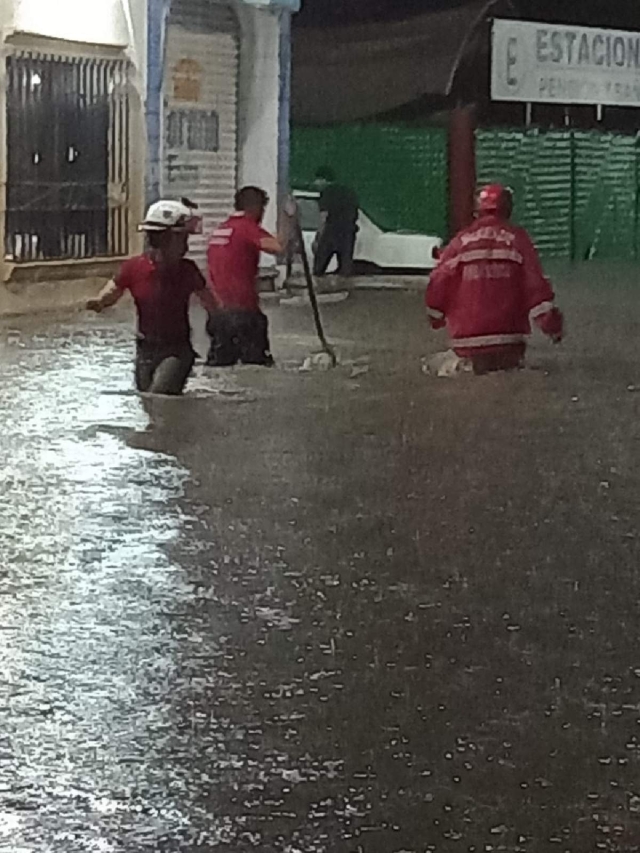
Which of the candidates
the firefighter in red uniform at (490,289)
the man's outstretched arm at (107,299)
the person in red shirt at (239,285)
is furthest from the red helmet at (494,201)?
the man's outstretched arm at (107,299)

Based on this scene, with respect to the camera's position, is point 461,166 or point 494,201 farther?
point 461,166

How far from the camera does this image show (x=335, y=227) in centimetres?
2658

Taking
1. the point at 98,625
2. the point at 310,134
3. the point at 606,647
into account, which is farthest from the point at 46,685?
the point at 310,134

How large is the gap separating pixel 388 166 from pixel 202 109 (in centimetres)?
775

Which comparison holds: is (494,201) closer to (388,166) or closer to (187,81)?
(187,81)

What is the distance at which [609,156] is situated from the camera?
111 ft

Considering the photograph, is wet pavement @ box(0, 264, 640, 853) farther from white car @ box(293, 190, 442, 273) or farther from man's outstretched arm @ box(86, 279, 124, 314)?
white car @ box(293, 190, 442, 273)

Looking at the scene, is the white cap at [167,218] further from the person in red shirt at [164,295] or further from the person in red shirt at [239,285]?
the person in red shirt at [239,285]

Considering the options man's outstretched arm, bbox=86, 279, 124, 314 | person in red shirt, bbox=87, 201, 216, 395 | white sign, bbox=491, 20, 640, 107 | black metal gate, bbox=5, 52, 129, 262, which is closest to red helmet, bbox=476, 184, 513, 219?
person in red shirt, bbox=87, 201, 216, 395

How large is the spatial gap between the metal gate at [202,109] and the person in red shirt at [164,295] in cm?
952

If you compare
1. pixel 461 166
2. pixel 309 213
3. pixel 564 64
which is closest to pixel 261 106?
pixel 309 213

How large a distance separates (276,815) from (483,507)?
13.7 feet

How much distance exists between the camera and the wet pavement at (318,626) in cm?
488

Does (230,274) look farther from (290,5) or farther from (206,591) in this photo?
(290,5)
